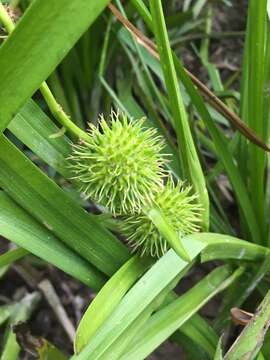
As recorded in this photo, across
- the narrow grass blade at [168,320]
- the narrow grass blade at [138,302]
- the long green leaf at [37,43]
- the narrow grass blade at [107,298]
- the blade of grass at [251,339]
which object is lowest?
the blade of grass at [251,339]

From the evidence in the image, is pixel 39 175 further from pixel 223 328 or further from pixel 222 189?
pixel 222 189

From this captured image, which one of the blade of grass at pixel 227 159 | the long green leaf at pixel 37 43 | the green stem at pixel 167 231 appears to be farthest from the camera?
the blade of grass at pixel 227 159

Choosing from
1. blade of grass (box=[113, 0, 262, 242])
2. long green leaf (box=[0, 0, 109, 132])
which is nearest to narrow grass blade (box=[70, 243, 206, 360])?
blade of grass (box=[113, 0, 262, 242])

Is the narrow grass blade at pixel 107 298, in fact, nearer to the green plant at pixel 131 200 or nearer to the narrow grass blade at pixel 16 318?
the green plant at pixel 131 200

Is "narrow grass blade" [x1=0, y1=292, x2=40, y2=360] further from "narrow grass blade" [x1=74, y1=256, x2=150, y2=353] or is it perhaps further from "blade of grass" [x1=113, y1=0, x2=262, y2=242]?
"blade of grass" [x1=113, y1=0, x2=262, y2=242]

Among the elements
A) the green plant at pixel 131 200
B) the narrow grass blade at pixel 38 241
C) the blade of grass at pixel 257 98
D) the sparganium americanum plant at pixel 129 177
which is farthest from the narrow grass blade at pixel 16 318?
the blade of grass at pixel 257 98

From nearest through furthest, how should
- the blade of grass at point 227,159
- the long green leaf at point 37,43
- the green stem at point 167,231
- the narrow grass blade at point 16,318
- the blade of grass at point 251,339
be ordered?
the long green leaf at point 37,43
the green stem at point 167,231
the blade of grass at point 251,339
the blade of grass at point 227,159
the narrow grass blade at point 16,318

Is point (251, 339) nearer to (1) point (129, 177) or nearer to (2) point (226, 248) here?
(2) point (226, 248)
